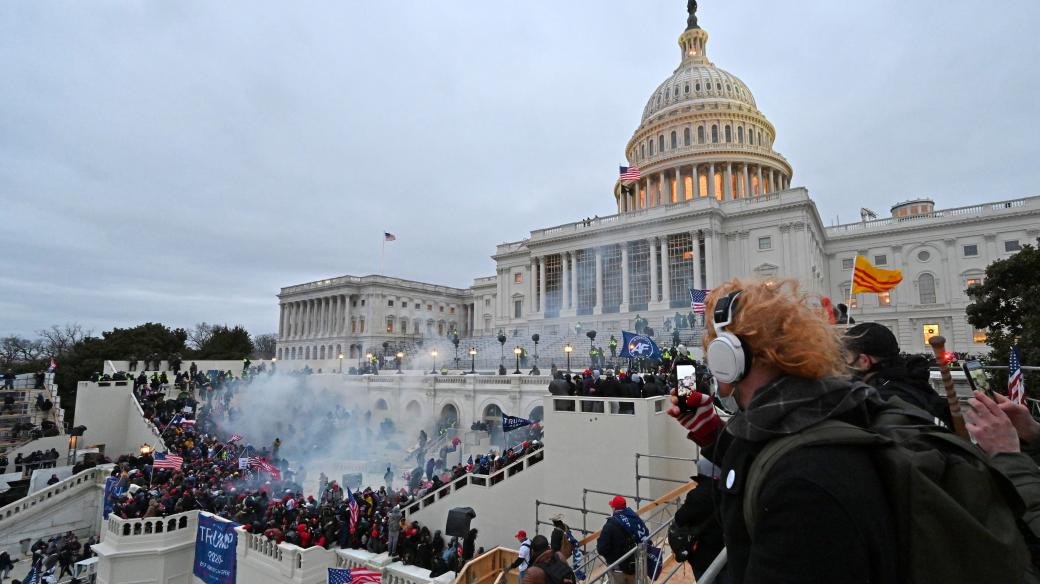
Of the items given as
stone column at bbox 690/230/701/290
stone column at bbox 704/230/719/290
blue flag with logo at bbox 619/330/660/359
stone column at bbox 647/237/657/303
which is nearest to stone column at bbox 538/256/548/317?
stone column at bbox 647/237/657/303

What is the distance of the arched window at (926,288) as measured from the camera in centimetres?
4750

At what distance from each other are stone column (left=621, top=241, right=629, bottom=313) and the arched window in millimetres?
26505

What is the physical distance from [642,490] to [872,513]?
13899mm

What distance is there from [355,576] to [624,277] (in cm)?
4149

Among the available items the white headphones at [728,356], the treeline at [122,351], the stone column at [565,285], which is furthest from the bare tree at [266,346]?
the white headphones at [728,356]

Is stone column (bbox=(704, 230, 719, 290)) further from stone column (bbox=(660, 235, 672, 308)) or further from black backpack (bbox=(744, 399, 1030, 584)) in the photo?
black backpack (bbox=(744, 399, 1030, 584))

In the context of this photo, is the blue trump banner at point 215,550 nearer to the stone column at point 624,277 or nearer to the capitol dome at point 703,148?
the stone column at point 624,277

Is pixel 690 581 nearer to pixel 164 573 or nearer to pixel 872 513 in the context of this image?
pixel 872 513

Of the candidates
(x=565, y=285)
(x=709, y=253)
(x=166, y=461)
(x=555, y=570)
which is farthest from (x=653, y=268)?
(x=555, y=570)

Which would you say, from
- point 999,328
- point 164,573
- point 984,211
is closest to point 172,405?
point 164,573

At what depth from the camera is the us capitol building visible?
1786 inches

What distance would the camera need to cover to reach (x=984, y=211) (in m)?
45.9

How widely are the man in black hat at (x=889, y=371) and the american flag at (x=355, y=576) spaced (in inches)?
466

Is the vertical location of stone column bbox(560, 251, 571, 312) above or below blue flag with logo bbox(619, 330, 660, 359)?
above
